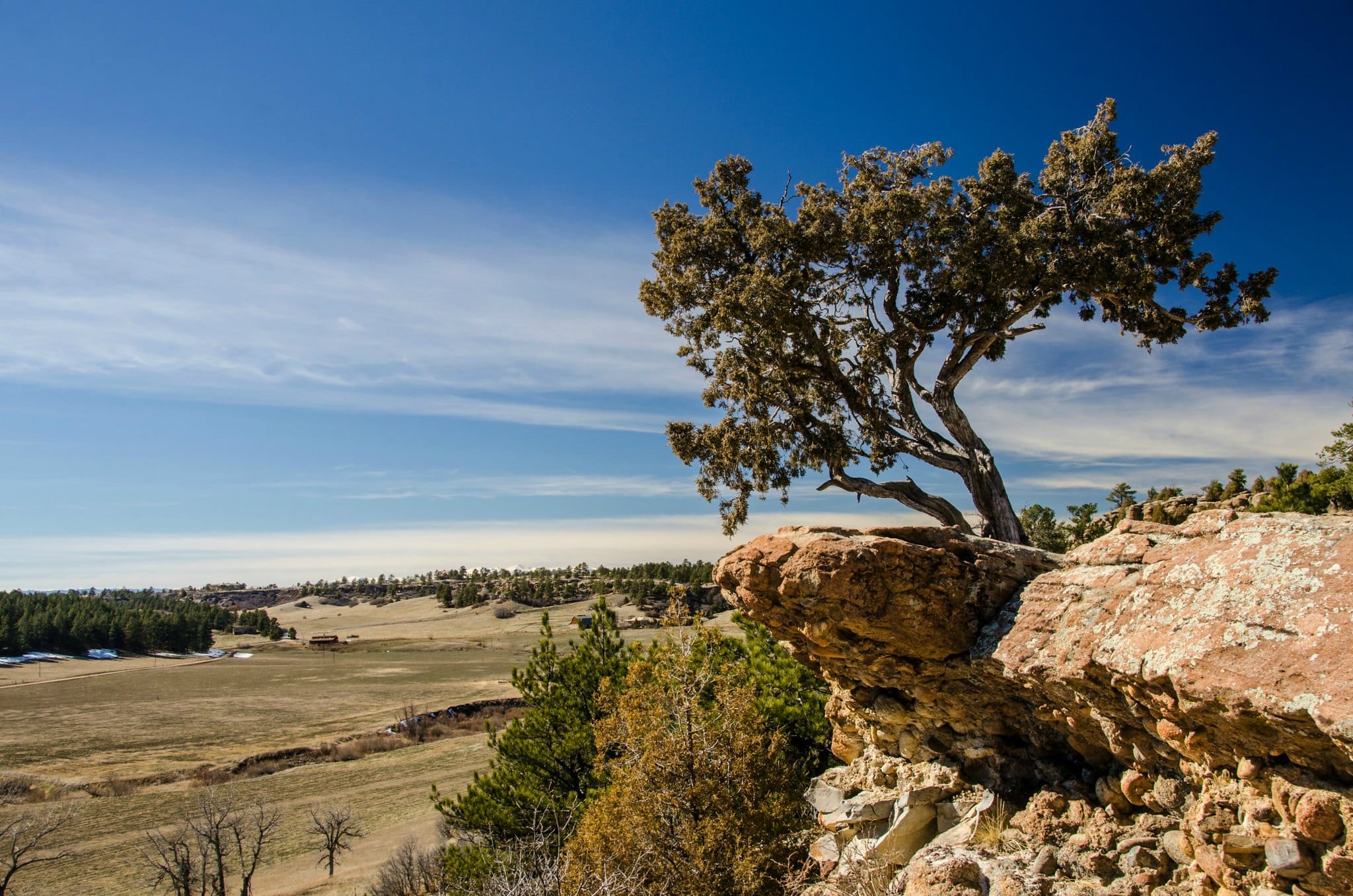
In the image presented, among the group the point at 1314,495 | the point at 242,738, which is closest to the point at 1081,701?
the point at 1314,495

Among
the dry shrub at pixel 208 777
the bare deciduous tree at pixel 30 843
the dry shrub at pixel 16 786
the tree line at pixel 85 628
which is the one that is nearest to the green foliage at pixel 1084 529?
the bare deciduous tree at pixel 30 843

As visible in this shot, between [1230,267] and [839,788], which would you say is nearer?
[839,788]

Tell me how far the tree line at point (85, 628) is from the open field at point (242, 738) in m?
11.9

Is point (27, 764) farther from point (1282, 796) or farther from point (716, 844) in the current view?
point (1282, 796)

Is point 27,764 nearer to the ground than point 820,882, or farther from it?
nearer to the ground

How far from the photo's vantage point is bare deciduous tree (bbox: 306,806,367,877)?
3006 centimetres

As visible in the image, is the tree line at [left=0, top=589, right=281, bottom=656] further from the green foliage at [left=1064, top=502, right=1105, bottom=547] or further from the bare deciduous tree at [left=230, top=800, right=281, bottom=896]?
the green foliage at [left=1064, top=502, right=1105, bottom=547]

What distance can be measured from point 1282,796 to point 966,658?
136 inches

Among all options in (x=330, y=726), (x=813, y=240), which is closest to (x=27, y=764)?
(x=330, y=726)

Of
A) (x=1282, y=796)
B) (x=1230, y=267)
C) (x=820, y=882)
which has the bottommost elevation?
(x=820, y=882)

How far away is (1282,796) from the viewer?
5555 millimetres

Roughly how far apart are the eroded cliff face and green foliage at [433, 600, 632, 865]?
8122 millimetres

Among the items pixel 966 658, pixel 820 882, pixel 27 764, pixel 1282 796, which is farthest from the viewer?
pixel 27 764

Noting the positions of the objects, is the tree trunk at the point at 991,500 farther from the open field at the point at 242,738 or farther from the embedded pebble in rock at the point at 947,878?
the open field at the point at 242,738
